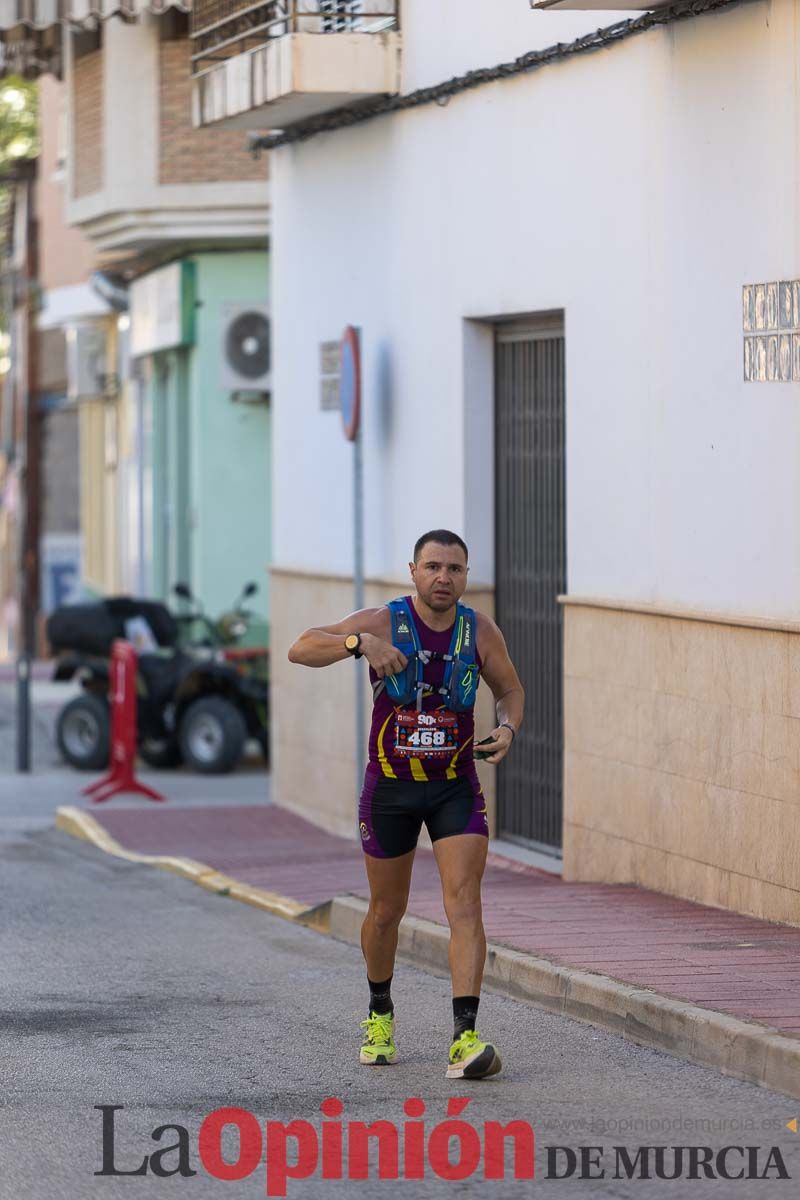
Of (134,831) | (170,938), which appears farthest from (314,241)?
(170,938)

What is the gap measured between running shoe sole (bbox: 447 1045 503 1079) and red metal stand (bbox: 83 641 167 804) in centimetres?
1059

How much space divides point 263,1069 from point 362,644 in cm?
152

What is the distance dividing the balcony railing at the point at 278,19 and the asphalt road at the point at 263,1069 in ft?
19.8

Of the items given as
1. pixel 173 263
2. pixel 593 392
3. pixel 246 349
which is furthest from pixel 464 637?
pixel 173 263

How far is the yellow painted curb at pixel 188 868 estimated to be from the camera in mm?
12102

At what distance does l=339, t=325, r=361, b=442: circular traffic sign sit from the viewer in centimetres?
1410

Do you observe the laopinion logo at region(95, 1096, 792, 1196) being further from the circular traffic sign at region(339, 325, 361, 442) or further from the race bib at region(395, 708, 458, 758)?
the circular traffic sign at region(339, 325, 361, 442)

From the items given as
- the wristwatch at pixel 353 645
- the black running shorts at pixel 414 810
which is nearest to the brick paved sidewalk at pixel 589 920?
the black running shorts at pixel 414 810

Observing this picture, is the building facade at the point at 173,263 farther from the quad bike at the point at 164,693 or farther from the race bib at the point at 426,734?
the race bib at the point at 426,734

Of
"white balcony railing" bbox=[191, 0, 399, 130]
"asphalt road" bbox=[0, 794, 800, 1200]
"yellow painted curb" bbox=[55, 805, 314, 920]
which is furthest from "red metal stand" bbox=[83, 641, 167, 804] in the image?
"asphalt road" bbox=[0, 794, 800, 1200]

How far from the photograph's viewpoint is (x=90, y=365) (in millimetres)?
31672

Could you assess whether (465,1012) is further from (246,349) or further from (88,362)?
(88,362)

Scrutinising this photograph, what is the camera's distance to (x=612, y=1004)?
848 centimetres

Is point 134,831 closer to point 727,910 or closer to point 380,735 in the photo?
point 727,910
